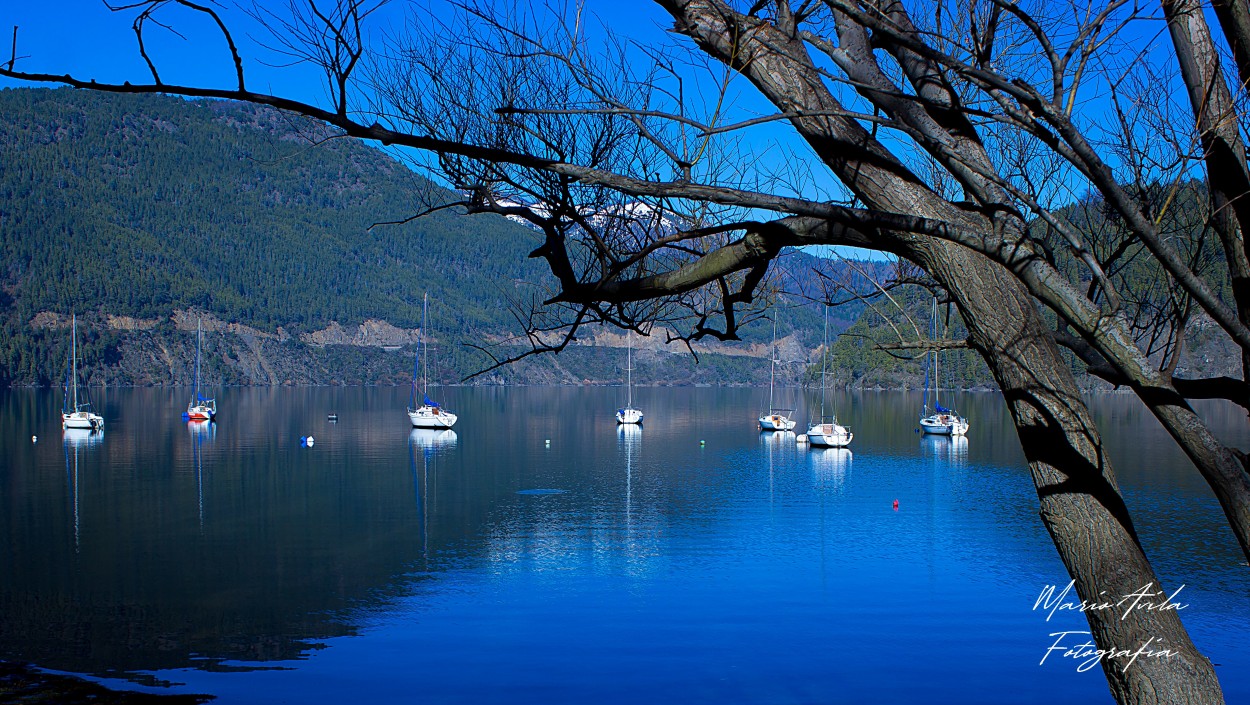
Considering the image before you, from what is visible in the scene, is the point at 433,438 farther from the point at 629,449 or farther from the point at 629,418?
the point at 629,418

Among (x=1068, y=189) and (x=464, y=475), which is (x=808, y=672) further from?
(x=464, y=475)

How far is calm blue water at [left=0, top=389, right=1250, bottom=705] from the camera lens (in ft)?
60.7

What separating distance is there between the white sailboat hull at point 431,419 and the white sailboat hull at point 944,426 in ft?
113

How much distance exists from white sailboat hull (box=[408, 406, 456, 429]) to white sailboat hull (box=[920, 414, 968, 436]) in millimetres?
34307

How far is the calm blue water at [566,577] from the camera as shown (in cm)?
1852

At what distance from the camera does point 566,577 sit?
85.9ft

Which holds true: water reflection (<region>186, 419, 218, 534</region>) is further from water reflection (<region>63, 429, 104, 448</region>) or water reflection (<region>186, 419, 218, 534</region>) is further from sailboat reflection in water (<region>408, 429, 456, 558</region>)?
sailboat reflection in water (<region>408, 429, 456, 558</region>)

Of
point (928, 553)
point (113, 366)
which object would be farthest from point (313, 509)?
point (113, 366)

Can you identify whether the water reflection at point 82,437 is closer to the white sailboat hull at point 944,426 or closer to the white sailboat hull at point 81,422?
the white sailboat hull at point 81,422

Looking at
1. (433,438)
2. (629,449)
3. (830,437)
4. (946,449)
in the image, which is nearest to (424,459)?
(629,449)

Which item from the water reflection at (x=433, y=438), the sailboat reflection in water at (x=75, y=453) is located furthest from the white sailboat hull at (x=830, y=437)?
the sailboat reflection in water at (x=75, y=453)

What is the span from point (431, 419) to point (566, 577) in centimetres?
5159

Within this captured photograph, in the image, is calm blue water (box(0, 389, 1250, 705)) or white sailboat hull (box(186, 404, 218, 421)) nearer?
calm blue water (box(0, 389, 1250, 705))

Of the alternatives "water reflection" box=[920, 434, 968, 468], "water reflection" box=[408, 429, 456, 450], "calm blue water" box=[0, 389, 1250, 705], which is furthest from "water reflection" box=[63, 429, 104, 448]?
"water reflection" box=[920, 434, 968, 468]
